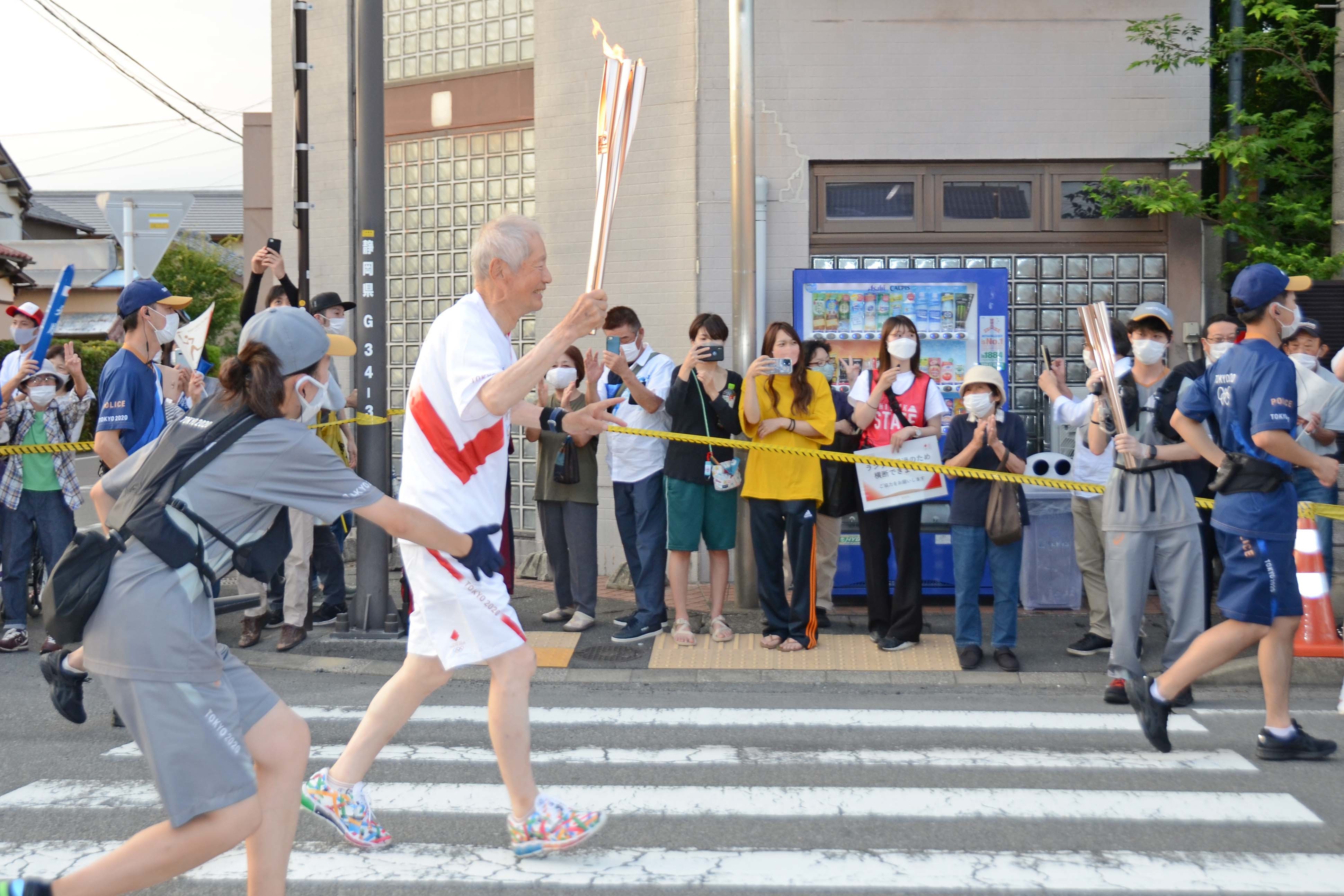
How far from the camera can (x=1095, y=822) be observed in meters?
4.80

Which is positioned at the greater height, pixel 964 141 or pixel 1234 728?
pixel 964 141

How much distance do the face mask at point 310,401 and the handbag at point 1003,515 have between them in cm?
399

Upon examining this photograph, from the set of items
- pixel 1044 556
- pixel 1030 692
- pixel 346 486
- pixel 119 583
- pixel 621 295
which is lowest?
pixel 1030 692

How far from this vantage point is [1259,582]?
215 inches

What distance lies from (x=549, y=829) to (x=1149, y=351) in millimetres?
4443

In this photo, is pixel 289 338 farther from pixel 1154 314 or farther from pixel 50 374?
pixel 50 374

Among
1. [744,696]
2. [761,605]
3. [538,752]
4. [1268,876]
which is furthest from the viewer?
[761,605]

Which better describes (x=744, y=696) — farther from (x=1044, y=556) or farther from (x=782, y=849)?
(x=1044, y=556)

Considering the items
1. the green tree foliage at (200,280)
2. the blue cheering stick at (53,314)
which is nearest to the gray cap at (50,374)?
the blue cheering stick at (53,314)

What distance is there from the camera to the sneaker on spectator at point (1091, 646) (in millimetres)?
7945

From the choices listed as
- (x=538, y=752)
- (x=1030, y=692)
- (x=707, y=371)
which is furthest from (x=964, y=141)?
(x=538, y=752)

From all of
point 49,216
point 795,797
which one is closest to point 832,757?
point 795,797

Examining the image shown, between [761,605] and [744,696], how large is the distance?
183cm

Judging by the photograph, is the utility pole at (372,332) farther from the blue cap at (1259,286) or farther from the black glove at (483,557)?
the blue cap at (1259,286)
